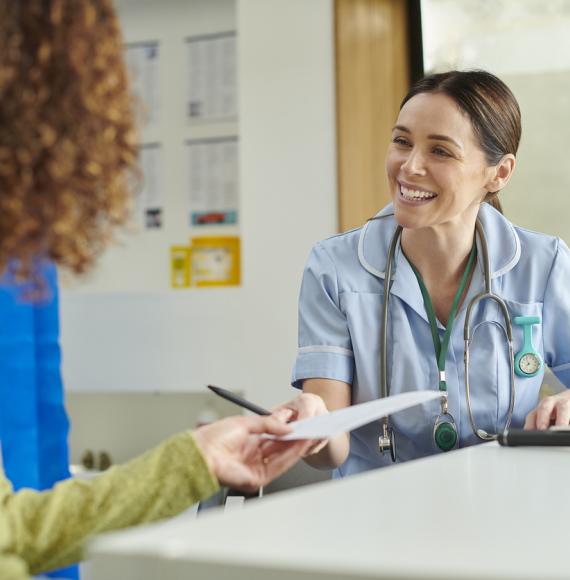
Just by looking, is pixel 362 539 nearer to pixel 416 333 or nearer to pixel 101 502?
pixel 101 502

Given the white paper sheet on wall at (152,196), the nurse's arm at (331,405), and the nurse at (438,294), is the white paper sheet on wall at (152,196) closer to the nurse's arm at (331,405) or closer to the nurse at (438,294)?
the nurse at (438,294)

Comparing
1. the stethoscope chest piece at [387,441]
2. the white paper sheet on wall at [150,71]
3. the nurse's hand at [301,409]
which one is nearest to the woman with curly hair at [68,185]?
the nurse's hand at [301,409]

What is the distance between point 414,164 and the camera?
1.62m

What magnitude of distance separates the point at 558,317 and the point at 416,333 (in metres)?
0.26

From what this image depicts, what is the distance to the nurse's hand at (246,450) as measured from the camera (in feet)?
3.21

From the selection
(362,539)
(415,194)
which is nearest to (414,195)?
(415,194)

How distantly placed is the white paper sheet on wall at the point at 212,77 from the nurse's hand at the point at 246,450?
238 centimetres

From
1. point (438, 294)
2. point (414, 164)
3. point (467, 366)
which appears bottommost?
point (467, 366)

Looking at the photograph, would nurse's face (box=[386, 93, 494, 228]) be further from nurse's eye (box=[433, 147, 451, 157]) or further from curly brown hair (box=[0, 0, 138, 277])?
curly brown hair (box=[0, 0, 138, 277])

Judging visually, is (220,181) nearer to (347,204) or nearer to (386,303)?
(347,204)

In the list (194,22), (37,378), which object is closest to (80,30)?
(37,378)

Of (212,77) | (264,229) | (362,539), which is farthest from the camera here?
(212,77)

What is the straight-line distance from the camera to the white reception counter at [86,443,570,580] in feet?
1.73

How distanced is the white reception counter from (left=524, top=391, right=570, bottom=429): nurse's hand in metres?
0.53
